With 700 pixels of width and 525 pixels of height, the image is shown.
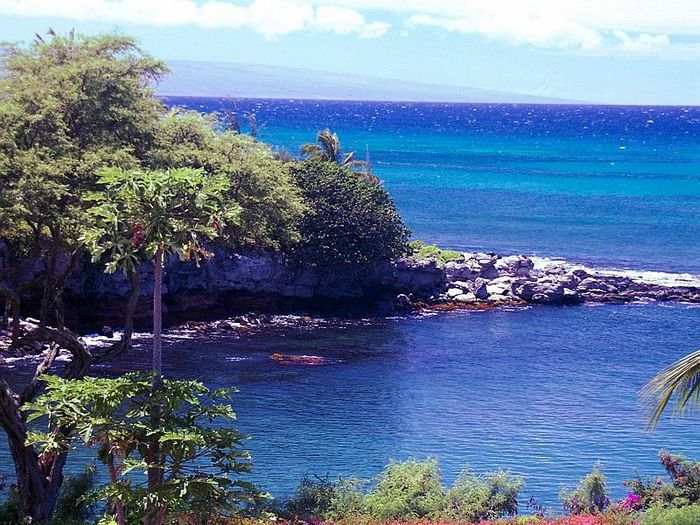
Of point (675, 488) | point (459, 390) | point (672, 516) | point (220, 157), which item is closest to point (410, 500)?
point (675, 488)

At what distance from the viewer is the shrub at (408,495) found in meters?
23.6

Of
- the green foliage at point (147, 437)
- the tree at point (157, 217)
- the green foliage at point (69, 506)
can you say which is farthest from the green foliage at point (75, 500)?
the tree at point (157, 217)

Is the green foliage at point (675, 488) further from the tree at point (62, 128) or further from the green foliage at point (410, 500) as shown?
the tree at point (62, 128)

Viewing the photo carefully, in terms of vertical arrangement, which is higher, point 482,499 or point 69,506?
point 482,499

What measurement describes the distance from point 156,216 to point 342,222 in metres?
38.4

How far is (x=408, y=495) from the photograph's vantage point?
80.1 ft

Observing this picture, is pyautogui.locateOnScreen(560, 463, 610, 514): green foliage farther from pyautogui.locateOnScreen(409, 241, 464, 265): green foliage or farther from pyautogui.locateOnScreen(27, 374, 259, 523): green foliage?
pyautogui.locateOnScreen(409, 241, 464, 265): green foliage

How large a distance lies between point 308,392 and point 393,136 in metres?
162

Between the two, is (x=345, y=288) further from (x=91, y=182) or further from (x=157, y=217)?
(x=157, y=217)

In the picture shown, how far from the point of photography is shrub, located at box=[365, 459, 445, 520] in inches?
929

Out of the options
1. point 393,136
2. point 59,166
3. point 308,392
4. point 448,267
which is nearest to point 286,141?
point 393,136

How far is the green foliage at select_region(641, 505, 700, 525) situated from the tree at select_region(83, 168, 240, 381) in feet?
34.1

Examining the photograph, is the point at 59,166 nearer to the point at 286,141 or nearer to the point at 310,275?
the point at 310,275

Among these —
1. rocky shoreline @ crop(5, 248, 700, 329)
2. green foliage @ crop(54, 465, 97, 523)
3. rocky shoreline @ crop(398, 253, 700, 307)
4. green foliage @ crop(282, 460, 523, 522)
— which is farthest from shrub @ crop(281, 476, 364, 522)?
rocky shoreline @ crop(398, 253, 700, 307)
